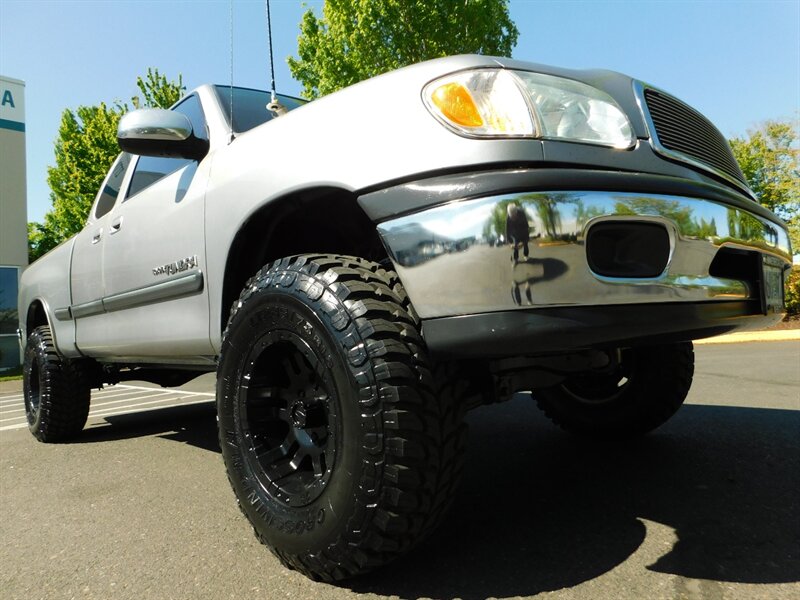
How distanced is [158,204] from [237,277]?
0.75 meters

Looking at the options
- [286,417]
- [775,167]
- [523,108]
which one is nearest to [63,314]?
[286,417]

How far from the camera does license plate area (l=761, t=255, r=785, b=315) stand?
1.79m

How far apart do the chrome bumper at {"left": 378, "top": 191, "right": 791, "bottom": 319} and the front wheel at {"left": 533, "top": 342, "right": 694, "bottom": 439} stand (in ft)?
3.82

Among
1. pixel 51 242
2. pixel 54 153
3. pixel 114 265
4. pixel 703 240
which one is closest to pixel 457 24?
pixel 114 265

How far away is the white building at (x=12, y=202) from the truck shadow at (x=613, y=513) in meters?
15.8

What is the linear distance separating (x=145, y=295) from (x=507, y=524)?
6.09ft

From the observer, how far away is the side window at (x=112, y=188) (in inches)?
139

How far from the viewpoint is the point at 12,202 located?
51.5 ft

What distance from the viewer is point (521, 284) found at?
135 cm

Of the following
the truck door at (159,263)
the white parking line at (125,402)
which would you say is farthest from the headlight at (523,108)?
the white parking line at (125,402)

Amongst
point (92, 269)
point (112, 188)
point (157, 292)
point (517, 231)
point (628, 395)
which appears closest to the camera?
point (517, 231)

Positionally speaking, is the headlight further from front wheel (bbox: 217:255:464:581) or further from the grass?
the grass

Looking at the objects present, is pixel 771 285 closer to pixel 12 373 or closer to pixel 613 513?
pixel 613 513

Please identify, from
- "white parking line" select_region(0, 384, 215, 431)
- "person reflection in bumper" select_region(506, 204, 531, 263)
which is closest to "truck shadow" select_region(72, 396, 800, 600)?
"person reflection in bumper" select_region(506, 204, 531, 263)
